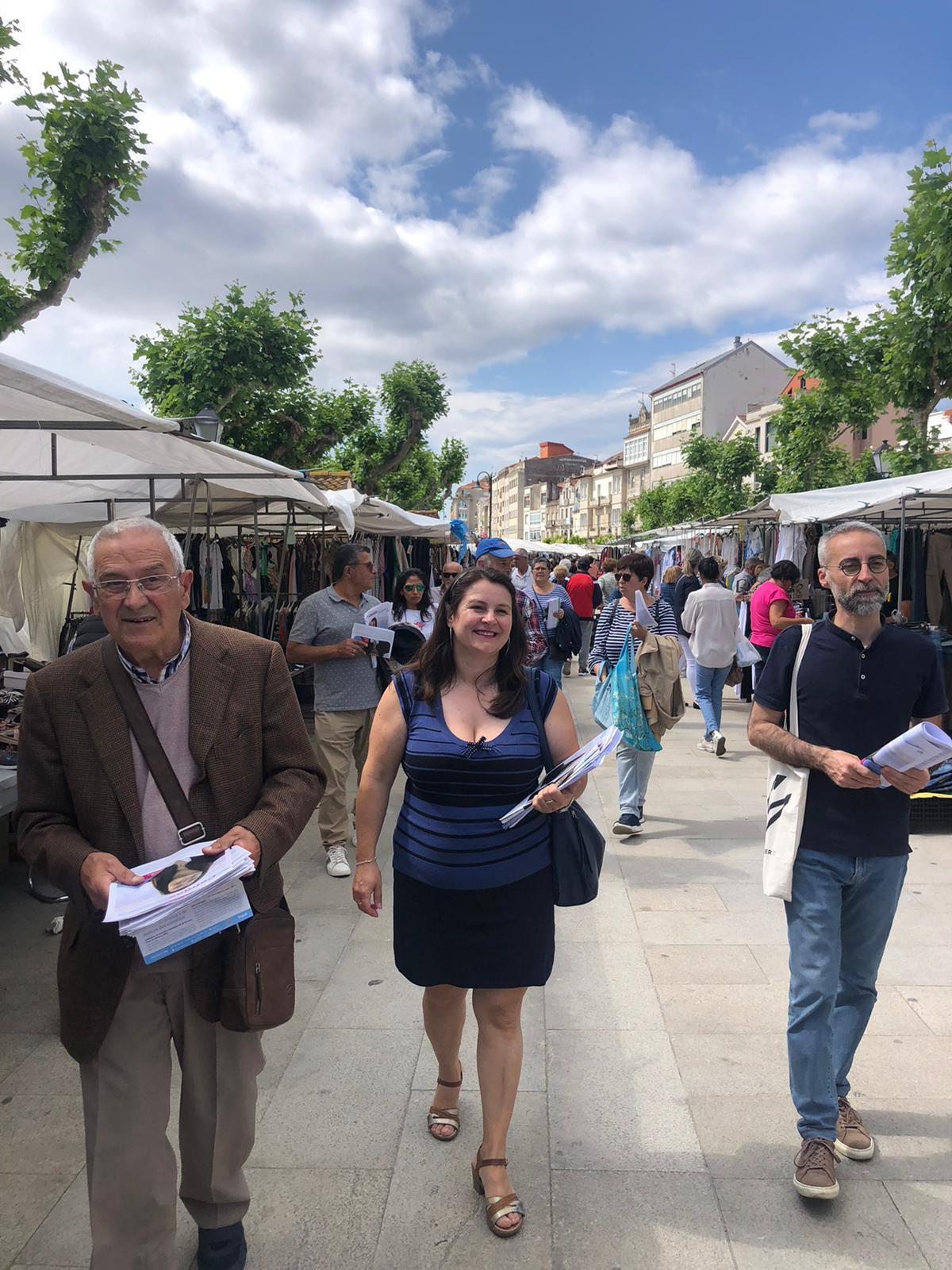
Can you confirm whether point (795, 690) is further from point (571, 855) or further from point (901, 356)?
point (901, 356)

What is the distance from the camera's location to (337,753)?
5.18 metres

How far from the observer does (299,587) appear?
1046 centimetres

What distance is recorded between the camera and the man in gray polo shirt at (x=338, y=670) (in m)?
5.07

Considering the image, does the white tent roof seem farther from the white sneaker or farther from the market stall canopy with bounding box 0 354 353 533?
the white sneaker

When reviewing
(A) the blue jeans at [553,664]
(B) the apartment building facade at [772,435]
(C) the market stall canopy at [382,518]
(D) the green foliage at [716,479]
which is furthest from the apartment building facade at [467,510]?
(B) the apartment building facade at [772,435]

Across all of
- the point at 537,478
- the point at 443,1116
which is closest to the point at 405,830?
the point at 443,1116

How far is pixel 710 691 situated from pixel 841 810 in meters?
6.12

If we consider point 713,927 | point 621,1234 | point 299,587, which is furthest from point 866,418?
point 621,1234

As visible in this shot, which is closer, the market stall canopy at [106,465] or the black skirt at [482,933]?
the black skirt at [482,933]

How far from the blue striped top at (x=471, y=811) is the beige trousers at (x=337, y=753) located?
278 centimetres

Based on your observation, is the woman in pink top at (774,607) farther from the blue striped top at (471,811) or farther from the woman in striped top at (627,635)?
the blue striped top at (471,811)

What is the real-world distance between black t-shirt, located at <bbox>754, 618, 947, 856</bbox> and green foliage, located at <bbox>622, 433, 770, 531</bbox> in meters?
26.2

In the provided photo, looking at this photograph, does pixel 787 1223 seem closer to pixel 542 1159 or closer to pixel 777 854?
pixel 542 1159

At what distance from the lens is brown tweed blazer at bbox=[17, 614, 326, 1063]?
6.32 ft
